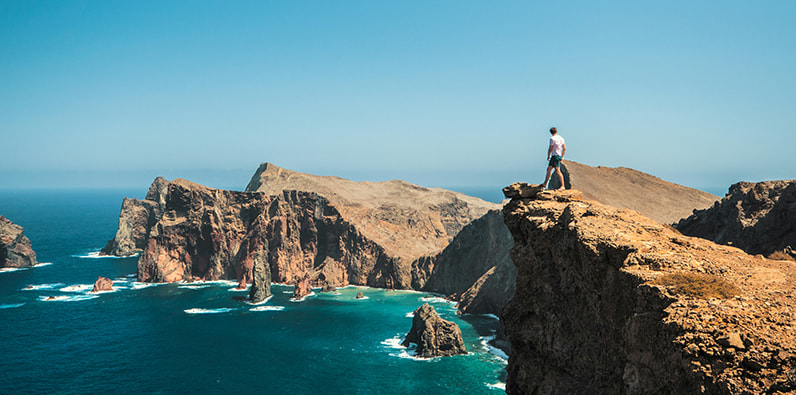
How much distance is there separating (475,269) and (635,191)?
50582mm

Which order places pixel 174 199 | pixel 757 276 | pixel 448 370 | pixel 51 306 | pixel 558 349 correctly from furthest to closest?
pixel 174 199, pixel 51 306, pixel 448 370, pixel 558 349, pixel 757 276

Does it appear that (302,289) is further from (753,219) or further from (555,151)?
(555,151)

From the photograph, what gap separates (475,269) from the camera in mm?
132625

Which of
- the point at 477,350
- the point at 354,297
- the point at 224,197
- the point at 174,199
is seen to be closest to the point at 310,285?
the point at 354,297

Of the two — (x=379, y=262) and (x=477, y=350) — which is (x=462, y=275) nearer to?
(x=379, y=262)

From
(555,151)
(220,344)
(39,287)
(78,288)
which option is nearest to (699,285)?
(555,151)

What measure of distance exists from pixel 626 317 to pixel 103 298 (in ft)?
459

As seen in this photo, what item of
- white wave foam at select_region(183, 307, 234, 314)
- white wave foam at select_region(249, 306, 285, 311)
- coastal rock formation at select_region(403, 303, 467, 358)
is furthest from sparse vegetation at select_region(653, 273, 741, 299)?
white wave foam at select_region(183, 307, 234, 314)

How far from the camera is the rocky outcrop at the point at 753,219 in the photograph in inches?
1780

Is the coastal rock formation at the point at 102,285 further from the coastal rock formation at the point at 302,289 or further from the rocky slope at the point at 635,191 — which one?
the rocky slope at the point at 635,191

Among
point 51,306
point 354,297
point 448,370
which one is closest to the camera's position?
point 448,370

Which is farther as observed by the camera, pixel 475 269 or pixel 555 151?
pixel 475 269

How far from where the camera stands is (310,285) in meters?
149

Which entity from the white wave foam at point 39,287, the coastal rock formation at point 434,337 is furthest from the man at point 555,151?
the white wave foam at point 39,287
